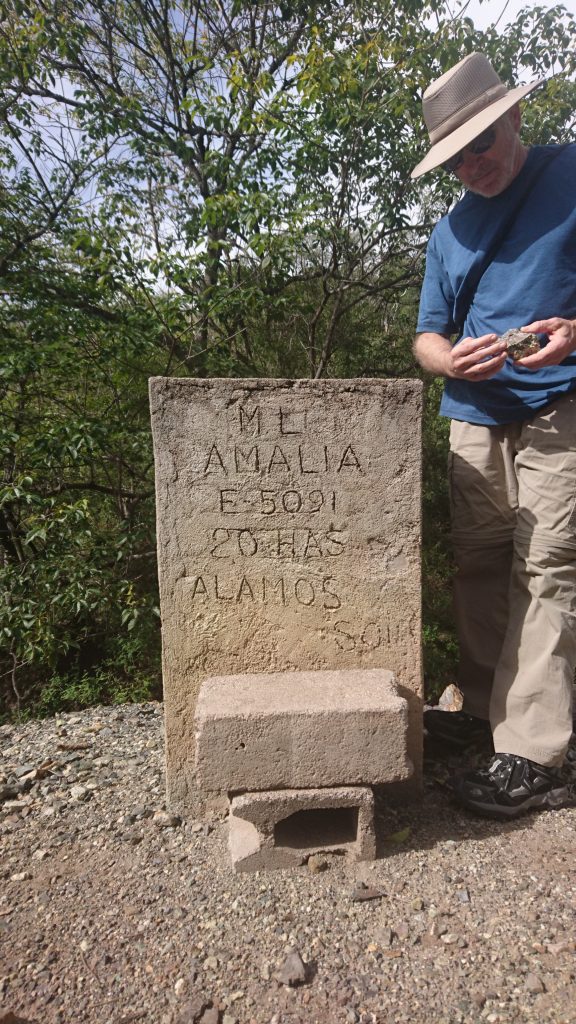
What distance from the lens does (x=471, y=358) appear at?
2432 mm

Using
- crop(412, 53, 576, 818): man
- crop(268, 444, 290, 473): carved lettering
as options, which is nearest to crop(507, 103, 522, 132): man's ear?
crop(412, 53, 576, 818): man

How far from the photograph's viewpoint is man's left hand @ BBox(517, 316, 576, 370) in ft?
7.54

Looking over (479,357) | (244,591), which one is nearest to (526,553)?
(479,357)

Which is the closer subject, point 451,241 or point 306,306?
point 451,241

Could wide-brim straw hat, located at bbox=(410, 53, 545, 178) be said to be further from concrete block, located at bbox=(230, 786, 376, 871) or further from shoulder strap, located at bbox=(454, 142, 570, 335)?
concrete block, located at bbox=(230, 786, 376, 871)

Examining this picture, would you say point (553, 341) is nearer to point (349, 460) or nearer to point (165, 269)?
point (349, 460)

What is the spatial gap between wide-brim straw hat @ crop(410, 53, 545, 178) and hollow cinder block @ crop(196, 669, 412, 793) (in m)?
1.89

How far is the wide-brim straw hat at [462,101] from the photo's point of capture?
241cm

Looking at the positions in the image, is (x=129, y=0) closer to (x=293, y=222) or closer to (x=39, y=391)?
(x=293, y=222)

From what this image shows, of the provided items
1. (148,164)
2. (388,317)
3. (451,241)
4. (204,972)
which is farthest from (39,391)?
(204,972)

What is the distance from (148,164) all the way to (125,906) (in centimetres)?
528

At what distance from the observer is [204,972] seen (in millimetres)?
1822

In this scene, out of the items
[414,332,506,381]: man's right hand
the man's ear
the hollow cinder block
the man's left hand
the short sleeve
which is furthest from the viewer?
the short sleeve

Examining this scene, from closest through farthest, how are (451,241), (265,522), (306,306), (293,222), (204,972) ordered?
(204,972) < (265,522) < (451,241) < (293,222) < (306,306)
